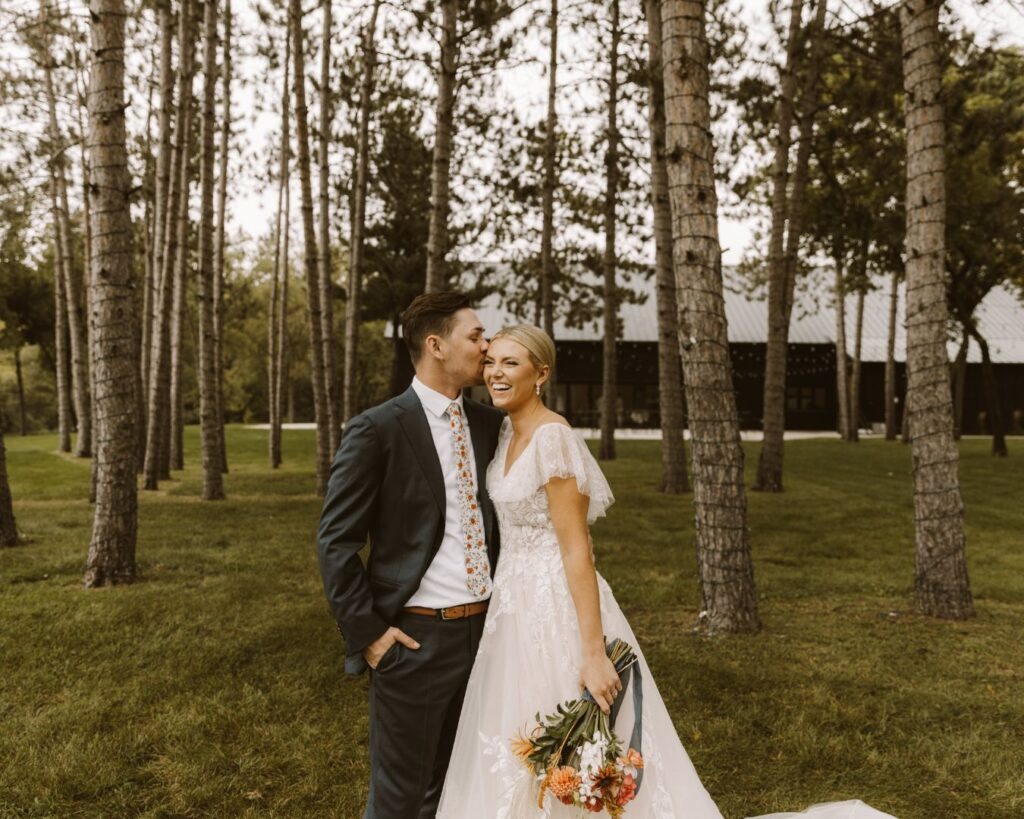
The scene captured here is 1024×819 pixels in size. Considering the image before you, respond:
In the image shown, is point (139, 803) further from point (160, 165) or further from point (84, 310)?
point (84, 310)

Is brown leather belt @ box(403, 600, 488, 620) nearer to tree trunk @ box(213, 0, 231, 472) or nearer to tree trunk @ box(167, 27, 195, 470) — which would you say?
tree trunk @ box(167, 27, 195, 470)

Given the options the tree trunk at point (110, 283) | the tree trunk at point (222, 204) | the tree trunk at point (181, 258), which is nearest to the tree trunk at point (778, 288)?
the tree trunk at point (110, 283)

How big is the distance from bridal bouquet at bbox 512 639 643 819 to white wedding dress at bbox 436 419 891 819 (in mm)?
89

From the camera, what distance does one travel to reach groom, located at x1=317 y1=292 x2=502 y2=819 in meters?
2.77

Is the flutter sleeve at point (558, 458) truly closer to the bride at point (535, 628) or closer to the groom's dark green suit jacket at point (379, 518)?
the bride at point (535, 628)

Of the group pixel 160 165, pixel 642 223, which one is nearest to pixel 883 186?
pixel 642 223

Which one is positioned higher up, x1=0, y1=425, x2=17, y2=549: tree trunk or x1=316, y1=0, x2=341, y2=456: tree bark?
x1=316, y1=0, x2=341, y2=456: tree bark

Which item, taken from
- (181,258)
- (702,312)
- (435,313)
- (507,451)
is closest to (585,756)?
(507,451)

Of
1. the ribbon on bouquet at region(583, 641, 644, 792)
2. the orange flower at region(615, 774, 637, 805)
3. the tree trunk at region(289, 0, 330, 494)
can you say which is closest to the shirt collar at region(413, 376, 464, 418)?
the ribbon on bouquet at region(583, 641, 644, 792)

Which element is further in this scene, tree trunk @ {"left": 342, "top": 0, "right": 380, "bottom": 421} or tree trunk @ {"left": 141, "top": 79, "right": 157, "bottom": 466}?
tree trunk @ {"left": 141, "top": 79, "right": 157, "bottom": 466}

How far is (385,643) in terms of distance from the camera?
2752mm

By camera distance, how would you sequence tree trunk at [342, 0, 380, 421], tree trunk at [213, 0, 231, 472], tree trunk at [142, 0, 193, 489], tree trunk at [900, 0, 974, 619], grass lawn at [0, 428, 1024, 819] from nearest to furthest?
1. grass lawn at [0, 428, 1024, 819]
2. tree trunk at [900, 0, 974, 619]
3. tree trunk at [142, 0, 193, 489]
4. tree trunk at [342, 0, 380, 421]
5. tree trunk at [213, 0, 231, 472]

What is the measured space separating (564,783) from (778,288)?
43.9 feet

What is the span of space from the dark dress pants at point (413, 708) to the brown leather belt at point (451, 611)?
2 cm
